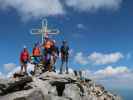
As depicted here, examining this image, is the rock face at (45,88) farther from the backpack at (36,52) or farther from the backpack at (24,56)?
the backpack at (36,52)

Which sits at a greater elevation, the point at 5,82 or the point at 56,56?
the point at 56,56

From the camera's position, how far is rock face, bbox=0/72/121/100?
108 ft

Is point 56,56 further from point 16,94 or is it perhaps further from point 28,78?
point 16,94

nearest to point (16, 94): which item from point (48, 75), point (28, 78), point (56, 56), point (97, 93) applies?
point (28, 78)

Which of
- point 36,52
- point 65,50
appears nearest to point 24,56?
point 36,52

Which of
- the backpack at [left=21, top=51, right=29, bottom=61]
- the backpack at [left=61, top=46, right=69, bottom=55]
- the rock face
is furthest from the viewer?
the backpack at [left=61, top=46, right=69, bottom=55]

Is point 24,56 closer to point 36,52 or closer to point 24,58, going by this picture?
point 24,58

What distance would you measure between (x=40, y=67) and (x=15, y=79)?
4333 millimetres

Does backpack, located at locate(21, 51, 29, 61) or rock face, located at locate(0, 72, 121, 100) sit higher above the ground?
backpack, located at locate(21, 51, 29, 61)

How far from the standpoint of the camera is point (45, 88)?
115ft

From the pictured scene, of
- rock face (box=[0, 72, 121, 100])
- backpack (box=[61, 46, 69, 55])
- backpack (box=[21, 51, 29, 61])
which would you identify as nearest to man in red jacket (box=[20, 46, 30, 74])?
backpack (box=[21, 51, 29, 61])

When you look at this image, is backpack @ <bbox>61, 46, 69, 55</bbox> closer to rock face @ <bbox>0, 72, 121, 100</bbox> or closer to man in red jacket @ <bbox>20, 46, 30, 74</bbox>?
rock face @ <bbox>0, 72, 121, 100</bbox>

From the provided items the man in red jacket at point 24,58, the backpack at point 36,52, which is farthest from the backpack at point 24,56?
the backpack at point 36,52

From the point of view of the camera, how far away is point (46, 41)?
3881cm
